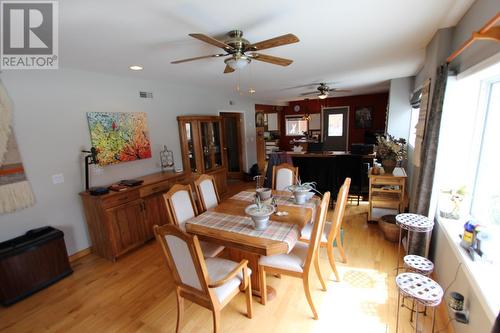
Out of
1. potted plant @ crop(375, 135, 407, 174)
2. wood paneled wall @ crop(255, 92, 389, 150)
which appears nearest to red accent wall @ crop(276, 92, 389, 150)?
wood paneled wall @ crop(255, 92, 389, 150)

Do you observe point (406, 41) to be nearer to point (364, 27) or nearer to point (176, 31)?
point (364, 27)

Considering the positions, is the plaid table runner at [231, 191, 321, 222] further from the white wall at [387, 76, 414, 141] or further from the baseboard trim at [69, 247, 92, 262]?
the white wall at [387, 76, 414, 141]

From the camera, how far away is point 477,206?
6.14 feet

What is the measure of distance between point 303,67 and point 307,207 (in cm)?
210

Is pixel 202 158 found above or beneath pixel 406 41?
beneath

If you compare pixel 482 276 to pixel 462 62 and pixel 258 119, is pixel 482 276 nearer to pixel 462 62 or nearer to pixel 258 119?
pixel 462 62

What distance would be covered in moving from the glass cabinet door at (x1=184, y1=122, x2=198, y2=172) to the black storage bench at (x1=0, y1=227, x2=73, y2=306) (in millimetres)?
2275

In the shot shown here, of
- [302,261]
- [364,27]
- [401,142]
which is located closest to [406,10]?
[364,27]

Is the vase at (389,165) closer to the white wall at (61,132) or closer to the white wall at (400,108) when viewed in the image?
the white wall at (400,108)

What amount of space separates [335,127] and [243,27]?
25.4 ft

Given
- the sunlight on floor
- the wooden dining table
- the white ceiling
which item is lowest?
the sunlight on floor

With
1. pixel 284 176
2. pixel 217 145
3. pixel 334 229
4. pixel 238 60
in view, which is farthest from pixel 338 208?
pixel 217 145

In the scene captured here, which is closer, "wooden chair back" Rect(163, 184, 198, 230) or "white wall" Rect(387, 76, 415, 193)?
"wooden chair back" Rect(163, 184, 198, 230)

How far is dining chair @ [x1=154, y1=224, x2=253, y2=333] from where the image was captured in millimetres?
1403
